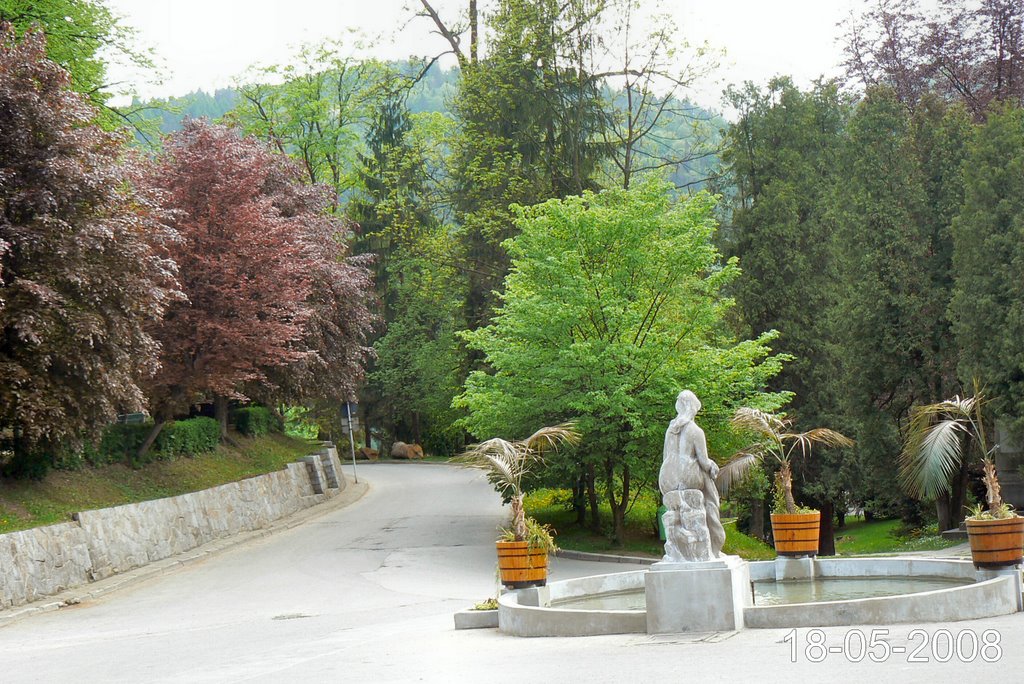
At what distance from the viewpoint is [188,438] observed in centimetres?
2931

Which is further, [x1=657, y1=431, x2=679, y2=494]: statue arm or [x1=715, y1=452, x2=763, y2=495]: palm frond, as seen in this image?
[x1=715, y1=452, x2=763, y2=495]: palm frond

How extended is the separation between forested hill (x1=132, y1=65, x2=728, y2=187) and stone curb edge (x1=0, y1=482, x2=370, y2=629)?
1254 centimetres

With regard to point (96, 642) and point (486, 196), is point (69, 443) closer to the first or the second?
point (96, 642)

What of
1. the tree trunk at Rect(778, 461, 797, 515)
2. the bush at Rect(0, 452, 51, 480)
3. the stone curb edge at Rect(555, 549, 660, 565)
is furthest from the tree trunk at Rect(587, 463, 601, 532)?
the bush at Rect(0, 452, 51, 480)

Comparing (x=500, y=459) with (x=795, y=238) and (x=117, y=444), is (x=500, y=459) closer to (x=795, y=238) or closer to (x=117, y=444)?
(x=117, y=444)

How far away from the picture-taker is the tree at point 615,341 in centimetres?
2198

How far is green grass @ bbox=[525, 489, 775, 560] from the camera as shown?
23594 millimetres

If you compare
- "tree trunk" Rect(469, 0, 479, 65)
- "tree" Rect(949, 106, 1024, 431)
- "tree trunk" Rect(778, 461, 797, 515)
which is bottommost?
"tree trunk" Rect(778, 461, 797, 515)

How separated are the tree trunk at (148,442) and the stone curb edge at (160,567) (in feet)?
8.90

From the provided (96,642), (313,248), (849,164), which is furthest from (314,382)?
(96,642)

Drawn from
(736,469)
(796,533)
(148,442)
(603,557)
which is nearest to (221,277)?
(148,442)

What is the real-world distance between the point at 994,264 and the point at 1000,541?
54.2 feet

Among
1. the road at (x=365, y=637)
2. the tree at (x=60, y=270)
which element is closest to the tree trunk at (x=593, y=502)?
the road at (x=365, y=637)

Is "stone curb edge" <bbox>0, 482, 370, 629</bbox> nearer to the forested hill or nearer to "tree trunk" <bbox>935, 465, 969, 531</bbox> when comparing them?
the forested hill
